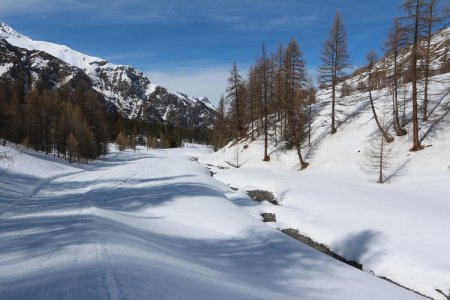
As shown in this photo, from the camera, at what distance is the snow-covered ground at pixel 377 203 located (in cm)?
1187

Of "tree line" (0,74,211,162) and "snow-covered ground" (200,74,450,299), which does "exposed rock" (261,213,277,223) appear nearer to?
"snow-covered ground" (200,74,450,299)

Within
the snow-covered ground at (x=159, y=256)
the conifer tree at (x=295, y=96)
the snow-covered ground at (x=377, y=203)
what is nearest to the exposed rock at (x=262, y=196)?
the snow-covered ground at (x=377, y=203)

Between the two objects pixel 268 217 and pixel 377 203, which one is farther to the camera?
pixel 268 217

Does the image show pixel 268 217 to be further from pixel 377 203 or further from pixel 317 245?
pixel 377 203

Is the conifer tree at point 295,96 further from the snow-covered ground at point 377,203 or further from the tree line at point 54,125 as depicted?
the tree line at point 54,125

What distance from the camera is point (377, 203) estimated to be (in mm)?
17406

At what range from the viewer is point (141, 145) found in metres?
150

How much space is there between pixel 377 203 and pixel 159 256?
12531 millimetres

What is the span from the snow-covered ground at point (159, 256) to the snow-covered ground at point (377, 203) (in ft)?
1.70

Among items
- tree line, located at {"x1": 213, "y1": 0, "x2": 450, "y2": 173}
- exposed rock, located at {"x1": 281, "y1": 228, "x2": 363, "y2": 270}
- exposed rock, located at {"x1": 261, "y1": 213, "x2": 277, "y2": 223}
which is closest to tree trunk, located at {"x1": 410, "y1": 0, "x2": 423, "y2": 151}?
tree line, located at {"x1": 213, "y1": 0, "x2": 450, "y2": 173}

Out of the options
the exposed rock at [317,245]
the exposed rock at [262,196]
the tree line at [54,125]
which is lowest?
the exposed rock at [317,245]

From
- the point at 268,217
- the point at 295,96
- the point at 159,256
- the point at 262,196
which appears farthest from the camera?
the point at 295,96

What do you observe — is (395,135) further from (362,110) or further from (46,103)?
(46,103)

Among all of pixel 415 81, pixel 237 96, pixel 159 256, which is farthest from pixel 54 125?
pixel 159 256
